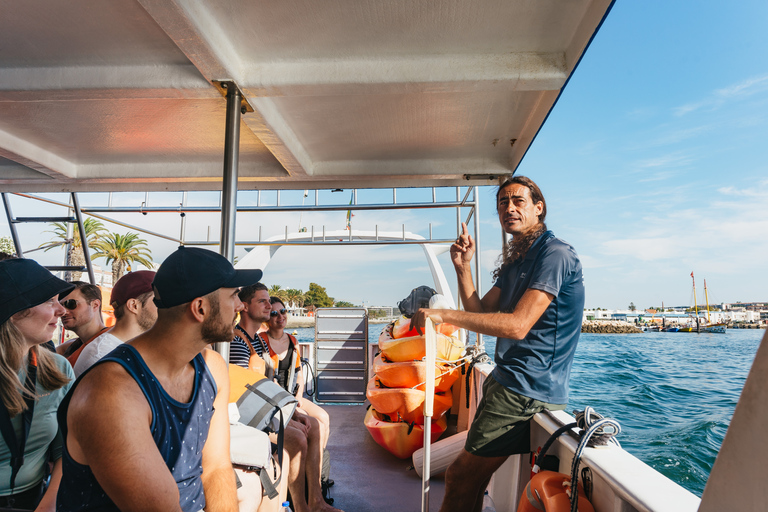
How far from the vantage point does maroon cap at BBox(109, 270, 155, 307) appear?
2305mm

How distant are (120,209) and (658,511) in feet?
16.2

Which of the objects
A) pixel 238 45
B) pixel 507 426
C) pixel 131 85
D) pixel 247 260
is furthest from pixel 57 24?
pixel 247 260

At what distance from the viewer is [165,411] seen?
127cm

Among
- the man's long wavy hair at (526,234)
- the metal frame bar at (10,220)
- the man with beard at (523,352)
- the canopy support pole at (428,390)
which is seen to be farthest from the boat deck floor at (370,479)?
the metal frame bar at (10,220)

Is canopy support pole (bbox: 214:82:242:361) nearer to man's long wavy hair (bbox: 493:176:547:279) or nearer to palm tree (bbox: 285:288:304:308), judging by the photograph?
man's long wavy hair (bbox: 493:176:547:279)

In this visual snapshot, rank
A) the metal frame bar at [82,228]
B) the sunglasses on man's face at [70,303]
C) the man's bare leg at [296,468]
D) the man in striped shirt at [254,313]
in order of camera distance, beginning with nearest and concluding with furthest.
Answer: the man's bare leg at [296,468]
the sunglasses on man's face at [70,303]
the man in striped shirt at [254,313]
the metal frame bar at [82,228]

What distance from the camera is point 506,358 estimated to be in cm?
187

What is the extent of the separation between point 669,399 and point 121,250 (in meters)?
28.2

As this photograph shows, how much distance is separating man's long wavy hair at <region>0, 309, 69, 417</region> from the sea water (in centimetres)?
227

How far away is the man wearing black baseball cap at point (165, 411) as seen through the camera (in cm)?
108

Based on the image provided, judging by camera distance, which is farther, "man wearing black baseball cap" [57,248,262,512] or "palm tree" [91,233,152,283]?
"palm tree" [91,233,152,283]

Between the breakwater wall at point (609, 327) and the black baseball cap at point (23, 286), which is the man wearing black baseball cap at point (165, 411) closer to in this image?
the black baseball cap at point (23, 286)

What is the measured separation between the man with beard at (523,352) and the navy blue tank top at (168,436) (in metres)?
0.82

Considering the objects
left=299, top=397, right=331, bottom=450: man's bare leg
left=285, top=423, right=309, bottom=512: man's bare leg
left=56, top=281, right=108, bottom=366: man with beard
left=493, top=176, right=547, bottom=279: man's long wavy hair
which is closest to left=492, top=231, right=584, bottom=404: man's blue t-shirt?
left=493, top=176, right=547, bottom=279: man's long wavy hair
